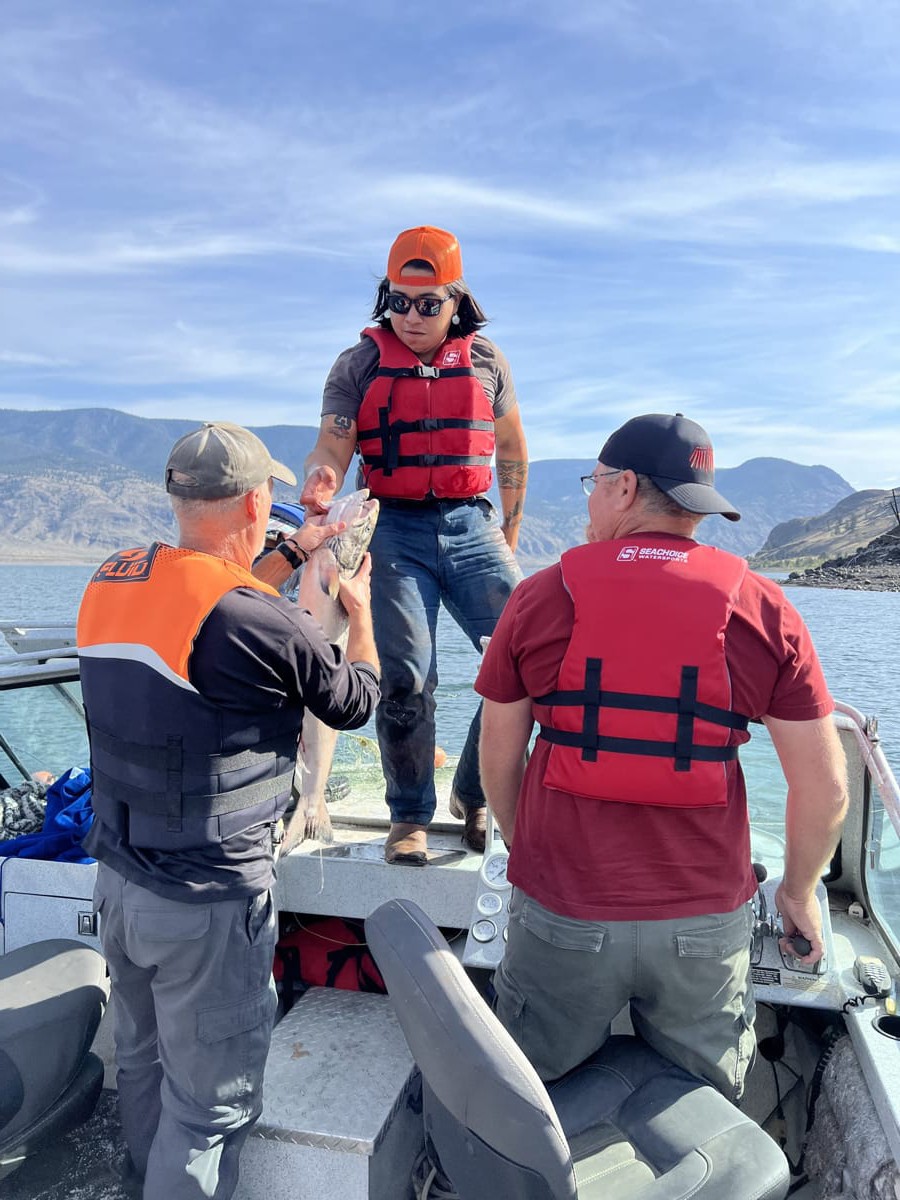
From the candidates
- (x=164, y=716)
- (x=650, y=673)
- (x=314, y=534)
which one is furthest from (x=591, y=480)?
(x=164, y=716)

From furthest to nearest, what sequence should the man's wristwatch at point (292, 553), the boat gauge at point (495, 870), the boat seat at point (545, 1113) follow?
the boat gauge at point (495, 870) → the man's wristwatch at point (292, 553) → the boat seat at point (545, 1113)

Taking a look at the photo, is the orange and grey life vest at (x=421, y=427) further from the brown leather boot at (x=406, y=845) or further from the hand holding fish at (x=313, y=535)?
the brown leather boot at (x=406, y=845)

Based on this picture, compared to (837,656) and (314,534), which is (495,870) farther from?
(837,656)

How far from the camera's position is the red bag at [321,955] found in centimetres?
365

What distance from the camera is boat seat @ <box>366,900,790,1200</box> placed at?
1631 millimetres

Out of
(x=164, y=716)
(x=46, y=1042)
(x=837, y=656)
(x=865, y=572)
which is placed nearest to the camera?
(x=164, y=716)

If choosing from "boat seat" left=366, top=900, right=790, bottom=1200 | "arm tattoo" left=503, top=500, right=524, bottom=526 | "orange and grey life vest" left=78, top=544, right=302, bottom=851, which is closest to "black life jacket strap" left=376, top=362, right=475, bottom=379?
"arm tattoo" left=503, top=500, right=524, bottom=526

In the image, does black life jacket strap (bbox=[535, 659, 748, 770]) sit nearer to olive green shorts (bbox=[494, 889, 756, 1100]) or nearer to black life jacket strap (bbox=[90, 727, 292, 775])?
olive green shorts (bbox=[494, 889, 756, 1100])

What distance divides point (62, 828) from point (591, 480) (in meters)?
2.69

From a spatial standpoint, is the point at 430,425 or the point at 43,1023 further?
the point at 430,425

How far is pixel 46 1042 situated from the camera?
2.87m

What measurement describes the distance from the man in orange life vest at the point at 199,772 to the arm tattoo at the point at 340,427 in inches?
45.2

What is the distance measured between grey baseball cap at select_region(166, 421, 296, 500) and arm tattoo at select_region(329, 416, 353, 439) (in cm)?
120

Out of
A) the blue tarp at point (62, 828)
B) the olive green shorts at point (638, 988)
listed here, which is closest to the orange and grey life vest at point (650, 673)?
the olive green shorts at point (638, 988)
